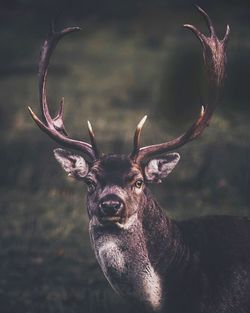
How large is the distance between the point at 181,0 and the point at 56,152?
35.3 ft

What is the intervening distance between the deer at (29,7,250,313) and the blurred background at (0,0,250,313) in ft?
3.01

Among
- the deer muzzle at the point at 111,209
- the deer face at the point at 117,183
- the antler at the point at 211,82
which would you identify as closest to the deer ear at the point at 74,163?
the deer face at the point at 117,183

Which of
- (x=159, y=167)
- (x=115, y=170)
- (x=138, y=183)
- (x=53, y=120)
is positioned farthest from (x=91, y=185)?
(x=53, y=120)

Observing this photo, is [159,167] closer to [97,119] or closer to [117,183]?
[117,183]

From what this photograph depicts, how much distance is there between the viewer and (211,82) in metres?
7.34

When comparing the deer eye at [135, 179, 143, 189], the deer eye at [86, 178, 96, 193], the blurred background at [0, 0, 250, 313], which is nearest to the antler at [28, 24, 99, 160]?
the deer eye at [86, 178, 96, 193]

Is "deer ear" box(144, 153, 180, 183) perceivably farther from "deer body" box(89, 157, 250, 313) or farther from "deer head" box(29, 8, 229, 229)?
Answer: "deer body" box(89, 157, 250, 313)

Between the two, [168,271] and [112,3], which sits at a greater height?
[112,3]

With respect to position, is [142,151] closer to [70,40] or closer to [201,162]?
[201,162]

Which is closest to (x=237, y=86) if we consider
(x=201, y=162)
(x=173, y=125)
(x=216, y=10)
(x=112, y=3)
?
(x=173, y=125)

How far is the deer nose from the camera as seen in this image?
21.2 feet

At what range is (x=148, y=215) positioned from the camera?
688 centimetres

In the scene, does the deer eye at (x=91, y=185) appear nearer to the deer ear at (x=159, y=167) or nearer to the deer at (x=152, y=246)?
the deer at (x=152, y=246)

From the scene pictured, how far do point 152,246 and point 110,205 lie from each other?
663mm
